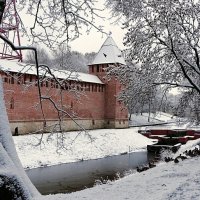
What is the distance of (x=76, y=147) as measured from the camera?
21.7 metres

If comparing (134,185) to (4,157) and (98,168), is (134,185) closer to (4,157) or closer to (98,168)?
(4,157)

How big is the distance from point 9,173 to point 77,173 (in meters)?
11.5

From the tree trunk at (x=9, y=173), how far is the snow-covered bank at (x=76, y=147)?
7.72m

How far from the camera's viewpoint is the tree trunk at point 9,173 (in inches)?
142

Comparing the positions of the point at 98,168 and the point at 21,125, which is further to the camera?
the point at 21,125

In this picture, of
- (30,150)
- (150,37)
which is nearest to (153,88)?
(150,37)

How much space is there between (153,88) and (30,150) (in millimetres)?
11373

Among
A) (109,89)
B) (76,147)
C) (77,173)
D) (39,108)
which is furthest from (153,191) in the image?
(109,89)

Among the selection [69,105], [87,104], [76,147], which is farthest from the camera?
[87,104]

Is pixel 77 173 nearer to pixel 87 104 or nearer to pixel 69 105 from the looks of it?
pixel 69 105

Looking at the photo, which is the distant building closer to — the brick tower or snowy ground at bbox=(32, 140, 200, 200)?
the brick tower

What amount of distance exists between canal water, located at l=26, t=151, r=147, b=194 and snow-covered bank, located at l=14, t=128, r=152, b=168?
31.6 inches

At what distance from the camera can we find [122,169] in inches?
635

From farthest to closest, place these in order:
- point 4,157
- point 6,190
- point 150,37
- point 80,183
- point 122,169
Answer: point 122,169, point 80,183, point 150,37, point 4,157, point 6,190
